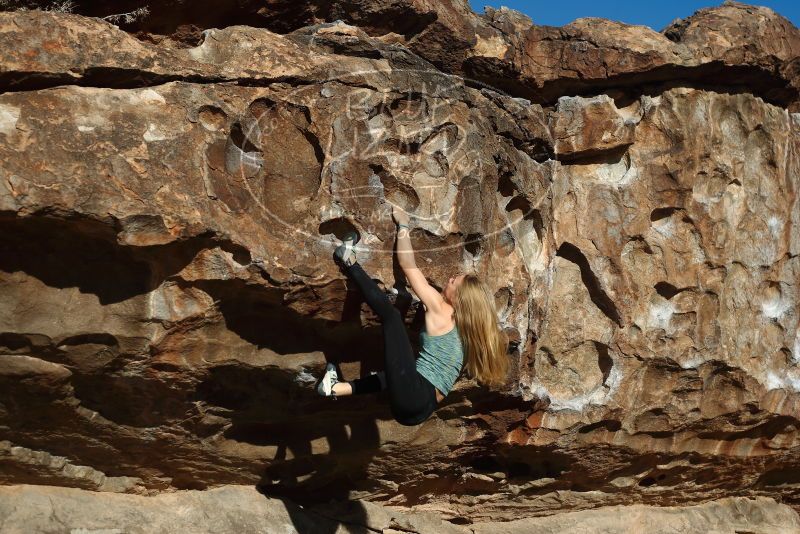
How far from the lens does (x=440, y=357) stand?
462 centimetres

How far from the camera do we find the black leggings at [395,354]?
4418 mm

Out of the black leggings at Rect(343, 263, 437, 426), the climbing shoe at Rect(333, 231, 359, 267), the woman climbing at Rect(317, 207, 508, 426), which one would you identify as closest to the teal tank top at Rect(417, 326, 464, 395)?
the woman climbing at Rect(317, 207, 508, 426)

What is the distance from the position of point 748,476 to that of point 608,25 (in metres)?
3.33

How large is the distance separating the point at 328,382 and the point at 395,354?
0.37 metres

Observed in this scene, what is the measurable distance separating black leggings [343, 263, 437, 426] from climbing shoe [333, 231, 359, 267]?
0.10 feet

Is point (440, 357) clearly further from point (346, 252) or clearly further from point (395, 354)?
point (346, 252)

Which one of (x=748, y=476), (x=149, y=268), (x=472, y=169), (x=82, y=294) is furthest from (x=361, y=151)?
(x=748, y=476)

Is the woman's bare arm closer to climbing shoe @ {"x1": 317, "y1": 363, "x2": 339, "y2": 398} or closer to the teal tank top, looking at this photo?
the teal tank top

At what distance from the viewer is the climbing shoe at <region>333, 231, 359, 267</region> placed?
14.5ft

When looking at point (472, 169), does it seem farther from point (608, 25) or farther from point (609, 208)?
point (608, 25)

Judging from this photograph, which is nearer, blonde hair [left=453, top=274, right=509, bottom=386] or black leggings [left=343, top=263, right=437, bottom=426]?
black leggings [left=343, top=263, right=437, bottom=426]

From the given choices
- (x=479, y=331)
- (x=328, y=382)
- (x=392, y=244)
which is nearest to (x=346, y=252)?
(x=392, y=244)

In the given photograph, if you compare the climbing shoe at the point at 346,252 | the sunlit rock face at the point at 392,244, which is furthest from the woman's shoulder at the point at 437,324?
the climbing shoe at the point at 346,252

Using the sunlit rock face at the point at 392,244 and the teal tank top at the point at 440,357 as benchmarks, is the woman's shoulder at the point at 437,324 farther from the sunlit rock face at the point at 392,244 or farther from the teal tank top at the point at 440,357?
the sunlit rock face at the point at 392,244
